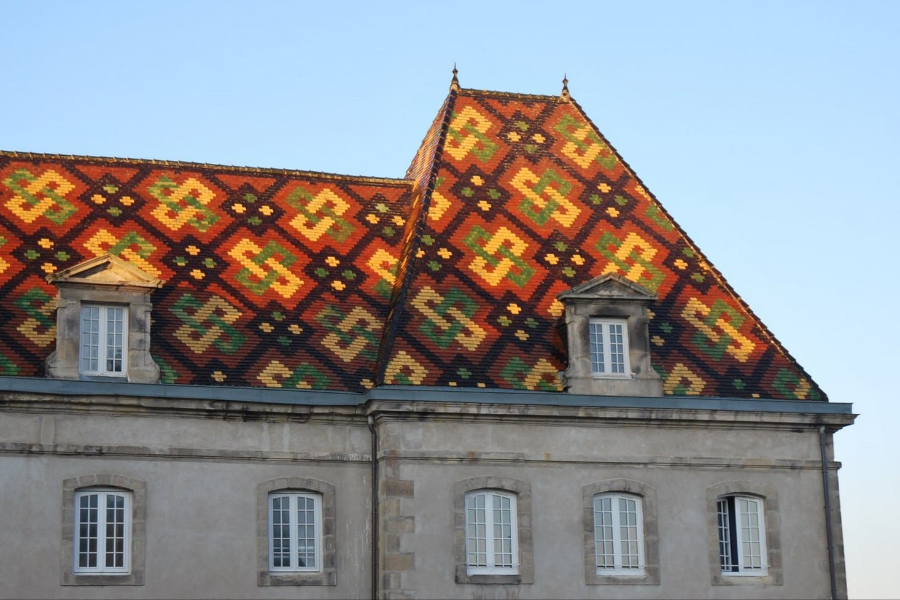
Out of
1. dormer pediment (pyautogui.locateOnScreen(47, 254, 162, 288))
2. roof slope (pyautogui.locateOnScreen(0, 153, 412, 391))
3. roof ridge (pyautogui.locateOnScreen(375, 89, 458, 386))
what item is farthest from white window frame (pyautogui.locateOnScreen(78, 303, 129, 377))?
roof ridge (pyautogui.locateOnScreen(375, 89, 458, 386))

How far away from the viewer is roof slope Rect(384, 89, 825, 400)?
23328mm

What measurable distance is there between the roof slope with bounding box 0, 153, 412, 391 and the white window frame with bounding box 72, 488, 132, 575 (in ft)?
5.99

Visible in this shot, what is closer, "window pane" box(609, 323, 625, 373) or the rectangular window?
the rectangular window

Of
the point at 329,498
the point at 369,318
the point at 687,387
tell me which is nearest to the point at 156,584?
the point at 329,498

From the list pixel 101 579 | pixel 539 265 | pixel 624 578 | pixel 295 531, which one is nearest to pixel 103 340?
pixel 101 579

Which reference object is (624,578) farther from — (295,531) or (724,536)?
(295,531)

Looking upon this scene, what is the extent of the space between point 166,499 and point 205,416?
4.24 ft

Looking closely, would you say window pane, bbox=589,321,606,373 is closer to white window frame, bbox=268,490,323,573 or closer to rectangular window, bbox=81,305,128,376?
white window frame, bbox=268,490,323,573

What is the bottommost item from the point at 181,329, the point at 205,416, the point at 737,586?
the point at 737,586

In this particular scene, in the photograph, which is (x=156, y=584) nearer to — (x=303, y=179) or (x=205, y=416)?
(x=205, y=416)

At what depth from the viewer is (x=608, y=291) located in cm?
2344

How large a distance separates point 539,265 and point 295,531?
6164 millimetres

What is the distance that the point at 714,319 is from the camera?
2503cm

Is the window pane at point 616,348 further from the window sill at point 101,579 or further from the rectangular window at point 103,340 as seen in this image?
the window sill at point 101,579
